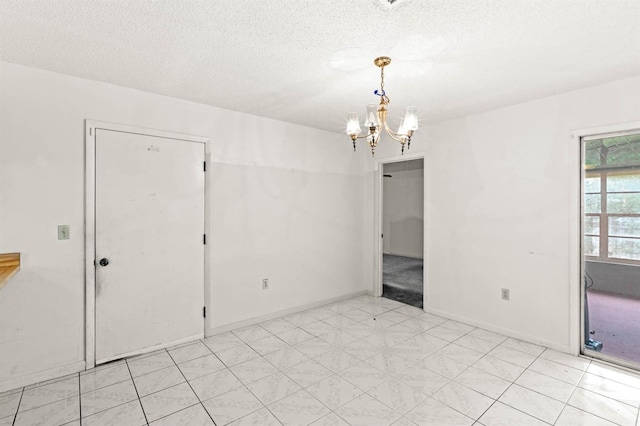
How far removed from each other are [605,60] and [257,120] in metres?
3.15

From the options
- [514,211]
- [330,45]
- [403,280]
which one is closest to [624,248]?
[514,211]

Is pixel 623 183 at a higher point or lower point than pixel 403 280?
higher

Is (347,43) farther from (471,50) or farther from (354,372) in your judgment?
(354,372)

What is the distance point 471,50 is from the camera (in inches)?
82.7

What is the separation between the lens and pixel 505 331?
10.8 feet

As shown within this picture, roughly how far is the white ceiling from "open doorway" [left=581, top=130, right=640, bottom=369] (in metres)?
0.67

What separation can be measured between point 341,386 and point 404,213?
650cm

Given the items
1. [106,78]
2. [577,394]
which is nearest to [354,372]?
[577,394]

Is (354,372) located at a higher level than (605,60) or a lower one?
lower

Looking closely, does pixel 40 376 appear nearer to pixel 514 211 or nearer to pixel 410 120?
pixel 410 120

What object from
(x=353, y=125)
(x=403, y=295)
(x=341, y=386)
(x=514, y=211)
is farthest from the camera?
(x=403, y=295)

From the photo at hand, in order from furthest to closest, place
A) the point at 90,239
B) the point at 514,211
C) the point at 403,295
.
Answer: 1. the point at 403,295
2. the point at 514,211
3. the point at 90,239

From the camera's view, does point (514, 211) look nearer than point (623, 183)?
No

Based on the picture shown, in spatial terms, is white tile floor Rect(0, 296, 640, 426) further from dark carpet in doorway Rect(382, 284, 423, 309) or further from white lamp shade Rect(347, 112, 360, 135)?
white lamp shade Rect(347, 112, 360, 135)
